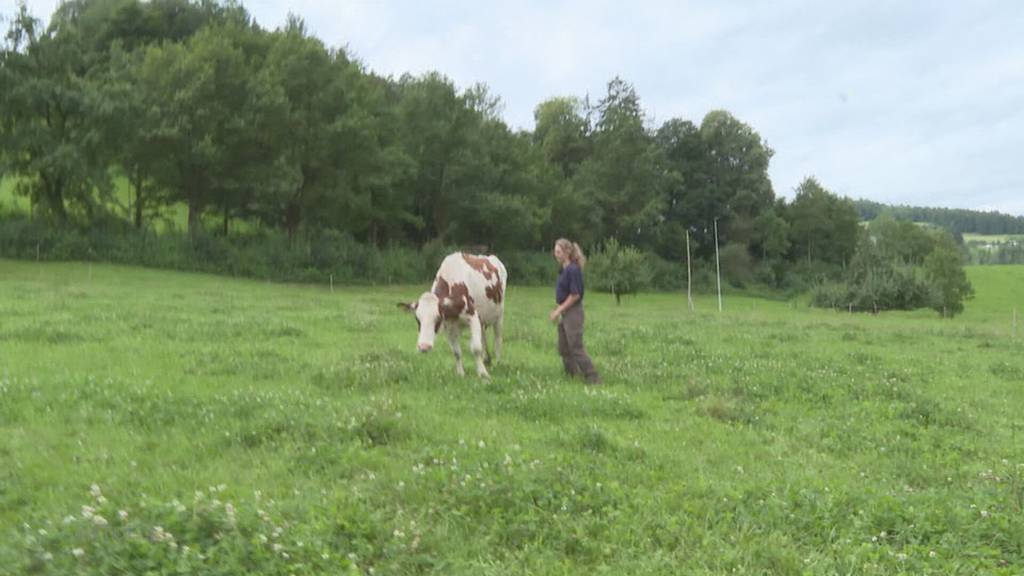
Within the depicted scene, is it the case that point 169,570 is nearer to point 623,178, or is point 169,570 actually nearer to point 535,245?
point 535,245

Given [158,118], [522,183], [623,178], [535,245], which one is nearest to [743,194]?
[623,178]

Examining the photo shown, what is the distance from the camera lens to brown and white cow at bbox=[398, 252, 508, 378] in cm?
1368

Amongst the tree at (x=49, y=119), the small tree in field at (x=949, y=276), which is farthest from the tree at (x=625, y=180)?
the tree at (x=49, y=119)

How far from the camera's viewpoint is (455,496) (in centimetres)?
699

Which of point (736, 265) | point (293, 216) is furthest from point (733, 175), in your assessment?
point (293, 216)

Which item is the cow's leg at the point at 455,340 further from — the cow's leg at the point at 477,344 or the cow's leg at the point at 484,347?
the cow's leg at the point at 484,347

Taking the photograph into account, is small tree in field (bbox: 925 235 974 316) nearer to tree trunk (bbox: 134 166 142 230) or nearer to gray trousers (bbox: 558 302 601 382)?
tree trunk (bbox: 134 166 142 230)

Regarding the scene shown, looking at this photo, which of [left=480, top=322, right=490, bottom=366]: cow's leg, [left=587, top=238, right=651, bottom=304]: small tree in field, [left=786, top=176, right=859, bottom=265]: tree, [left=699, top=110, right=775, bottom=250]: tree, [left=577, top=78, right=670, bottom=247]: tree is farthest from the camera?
[left=786, top=176, right=859, bottom=265]: tree

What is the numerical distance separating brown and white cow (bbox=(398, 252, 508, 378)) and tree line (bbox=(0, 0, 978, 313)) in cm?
4022

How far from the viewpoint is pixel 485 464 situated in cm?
771

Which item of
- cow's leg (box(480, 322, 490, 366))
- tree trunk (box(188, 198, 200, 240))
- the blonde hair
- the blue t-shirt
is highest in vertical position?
tree trunk (box(188, 198, 200, 240))

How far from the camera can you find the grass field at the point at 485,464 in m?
5.86

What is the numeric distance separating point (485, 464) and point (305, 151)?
176 ft

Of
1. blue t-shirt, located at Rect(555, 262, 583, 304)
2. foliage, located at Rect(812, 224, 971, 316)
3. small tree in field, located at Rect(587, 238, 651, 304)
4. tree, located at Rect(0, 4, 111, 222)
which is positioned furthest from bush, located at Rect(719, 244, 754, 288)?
blue t-shirt, located at Rect(555, 262, 583, 304)
